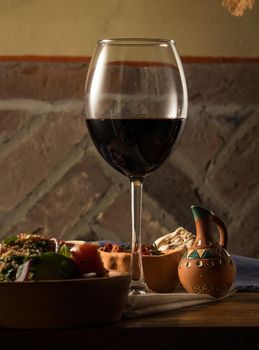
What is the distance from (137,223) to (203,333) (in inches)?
7.2

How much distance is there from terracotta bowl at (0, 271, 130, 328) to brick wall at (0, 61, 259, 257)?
1699 mm

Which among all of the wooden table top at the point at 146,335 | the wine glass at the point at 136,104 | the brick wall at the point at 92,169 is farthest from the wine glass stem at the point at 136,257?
the brick wall at the point at 92,169

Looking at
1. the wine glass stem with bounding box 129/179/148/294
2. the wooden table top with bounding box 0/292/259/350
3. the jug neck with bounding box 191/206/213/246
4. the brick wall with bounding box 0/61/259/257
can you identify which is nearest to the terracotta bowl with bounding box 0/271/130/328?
the wooden table top with bounding box 0/292/259/350

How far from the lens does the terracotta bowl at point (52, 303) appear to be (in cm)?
75

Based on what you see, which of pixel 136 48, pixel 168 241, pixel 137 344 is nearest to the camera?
pixel 137 344

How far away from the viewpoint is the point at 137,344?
2.51 ft

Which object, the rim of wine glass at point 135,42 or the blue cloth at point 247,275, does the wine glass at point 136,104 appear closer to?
the rim of wine glass at point 135,42

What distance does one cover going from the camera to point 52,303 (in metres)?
0.76

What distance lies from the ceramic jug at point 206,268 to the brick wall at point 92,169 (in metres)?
1.48

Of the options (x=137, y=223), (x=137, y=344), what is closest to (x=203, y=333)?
(x=137, y=344)

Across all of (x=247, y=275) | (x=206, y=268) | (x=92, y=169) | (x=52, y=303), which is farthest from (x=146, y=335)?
(x=92, y=169)

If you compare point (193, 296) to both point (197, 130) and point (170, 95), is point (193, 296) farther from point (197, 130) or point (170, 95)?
point (197, 130)

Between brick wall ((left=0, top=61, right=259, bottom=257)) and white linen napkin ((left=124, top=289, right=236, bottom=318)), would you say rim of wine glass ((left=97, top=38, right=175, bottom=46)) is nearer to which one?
white linen napkin ((left=124, top=289, right=236, bottom=318))

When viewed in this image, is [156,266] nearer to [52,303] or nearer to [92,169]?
[52,303]
